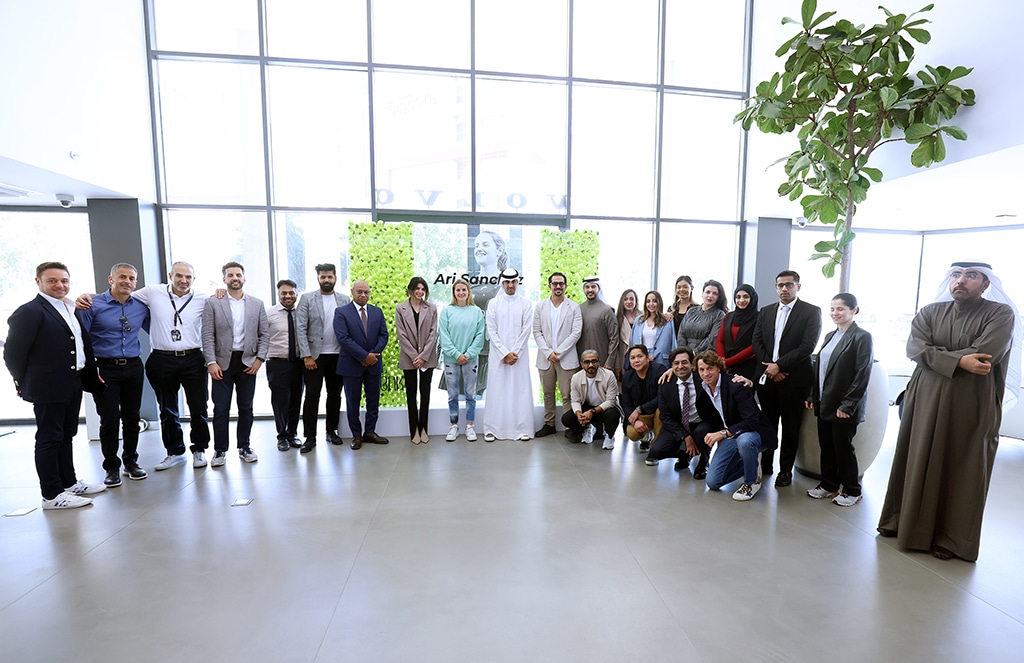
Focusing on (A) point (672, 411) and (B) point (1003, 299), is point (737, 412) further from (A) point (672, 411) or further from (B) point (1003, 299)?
(B) point (1003, 299)

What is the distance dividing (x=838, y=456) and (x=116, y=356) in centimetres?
561

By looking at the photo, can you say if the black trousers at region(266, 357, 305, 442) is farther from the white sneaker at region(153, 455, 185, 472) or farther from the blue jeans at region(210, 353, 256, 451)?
the white sneaker at region(153, 455, 185, 472)

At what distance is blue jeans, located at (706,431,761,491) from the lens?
143 inches

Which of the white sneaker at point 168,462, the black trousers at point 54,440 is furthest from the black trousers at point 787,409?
the black trousers at point 54,440

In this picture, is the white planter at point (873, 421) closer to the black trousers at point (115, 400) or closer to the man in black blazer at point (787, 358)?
the man in black blazer at point (787, 358)

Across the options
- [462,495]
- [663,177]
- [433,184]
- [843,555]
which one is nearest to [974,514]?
[843,555]

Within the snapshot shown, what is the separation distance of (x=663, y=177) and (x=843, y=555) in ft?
16.5

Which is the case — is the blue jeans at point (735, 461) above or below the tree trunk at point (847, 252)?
below

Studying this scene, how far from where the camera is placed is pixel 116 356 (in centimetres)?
378

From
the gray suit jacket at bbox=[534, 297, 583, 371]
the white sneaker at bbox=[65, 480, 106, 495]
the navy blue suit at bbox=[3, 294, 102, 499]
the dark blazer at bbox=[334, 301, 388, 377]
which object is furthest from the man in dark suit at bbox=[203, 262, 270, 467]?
the gray suit jacket at bbox=[534, 297, 583, 371]

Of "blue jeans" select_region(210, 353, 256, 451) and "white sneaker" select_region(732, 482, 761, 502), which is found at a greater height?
"blue jeans" select_region(210, 353, 256, 451)

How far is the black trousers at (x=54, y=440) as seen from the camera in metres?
3.26

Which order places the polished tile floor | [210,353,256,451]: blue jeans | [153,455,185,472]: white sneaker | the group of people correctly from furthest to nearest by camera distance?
[210,353,256,451]: blue jeans
[153,455,185,472]: white sneaker
the group of people
the polished tile floor

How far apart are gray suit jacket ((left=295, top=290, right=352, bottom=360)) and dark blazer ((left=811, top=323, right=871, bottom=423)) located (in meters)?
4.29
